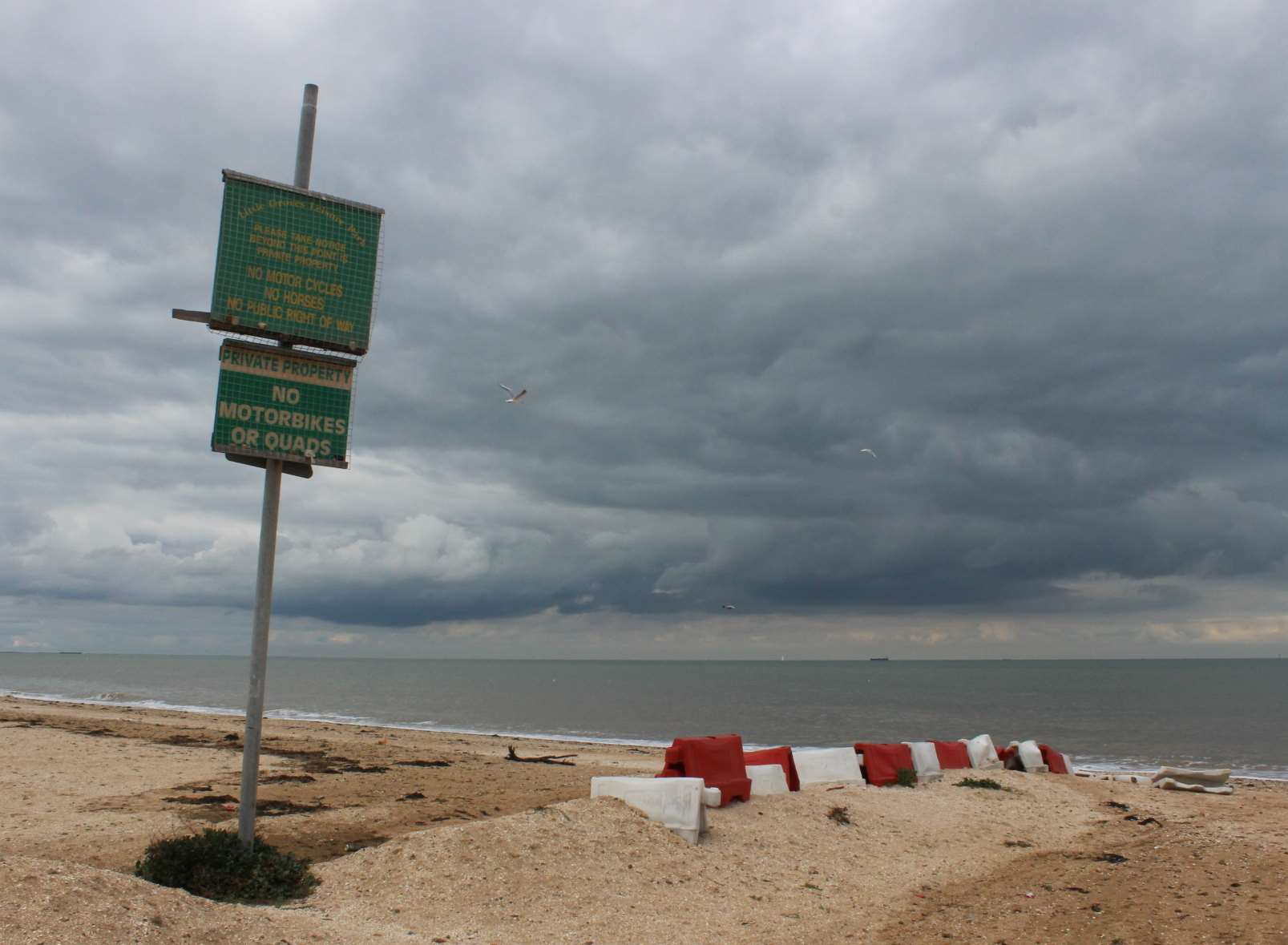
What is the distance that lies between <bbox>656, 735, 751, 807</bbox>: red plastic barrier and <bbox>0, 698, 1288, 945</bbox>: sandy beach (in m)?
0.38

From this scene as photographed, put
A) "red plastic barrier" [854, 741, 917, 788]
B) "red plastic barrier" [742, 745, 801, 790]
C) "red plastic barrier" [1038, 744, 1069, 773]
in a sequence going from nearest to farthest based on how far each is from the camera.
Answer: "red plastic barrier" [742, 745, 801, 790]
"red plastic barrier" [854, 741, 917, 788]
"red plastic barrier" [1038, 744, 1069, 773]

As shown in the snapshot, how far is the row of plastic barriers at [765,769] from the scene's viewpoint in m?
10.4

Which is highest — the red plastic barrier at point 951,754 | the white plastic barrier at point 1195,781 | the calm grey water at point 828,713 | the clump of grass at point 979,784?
the red plastic barrier at point 951,754

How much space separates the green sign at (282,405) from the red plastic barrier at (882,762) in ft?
34.5

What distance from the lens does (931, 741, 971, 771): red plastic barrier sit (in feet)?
58.7

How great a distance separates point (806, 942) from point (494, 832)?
3306mm

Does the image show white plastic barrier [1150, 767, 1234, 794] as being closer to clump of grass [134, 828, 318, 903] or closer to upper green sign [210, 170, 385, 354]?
clump of grass [134, 828, 318, 903]

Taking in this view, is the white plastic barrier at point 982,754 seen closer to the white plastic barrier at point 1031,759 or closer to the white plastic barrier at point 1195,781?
the white plastic barrier at point 1031,759

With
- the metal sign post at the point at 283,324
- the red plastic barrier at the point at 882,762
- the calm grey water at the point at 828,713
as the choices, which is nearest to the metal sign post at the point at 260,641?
the metal sign post at the point at 283,324

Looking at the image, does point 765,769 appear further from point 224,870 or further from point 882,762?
point 224,870

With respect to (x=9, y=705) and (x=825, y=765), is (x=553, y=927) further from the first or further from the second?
(x=9, y=705)

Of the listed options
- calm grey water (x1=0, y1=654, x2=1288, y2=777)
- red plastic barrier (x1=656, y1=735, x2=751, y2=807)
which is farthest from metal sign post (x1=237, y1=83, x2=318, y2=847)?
calm grey water (x1=0, y1=654, x2=1288, y2=777)

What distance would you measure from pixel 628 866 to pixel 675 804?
1355 millimetres

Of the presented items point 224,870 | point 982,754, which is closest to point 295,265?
point 224,870
